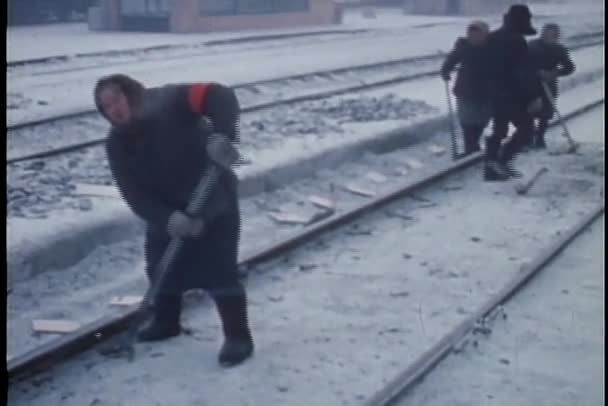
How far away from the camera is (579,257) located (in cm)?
710

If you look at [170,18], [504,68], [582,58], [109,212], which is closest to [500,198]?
[504,68]

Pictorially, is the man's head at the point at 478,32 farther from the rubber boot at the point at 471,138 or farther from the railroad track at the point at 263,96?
the railroad track at the point at 263,96

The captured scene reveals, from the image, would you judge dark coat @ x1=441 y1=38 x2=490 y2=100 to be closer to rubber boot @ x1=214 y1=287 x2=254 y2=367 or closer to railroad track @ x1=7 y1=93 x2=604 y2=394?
railroad track @ x1=7 y1=93 x2=604 y2=394

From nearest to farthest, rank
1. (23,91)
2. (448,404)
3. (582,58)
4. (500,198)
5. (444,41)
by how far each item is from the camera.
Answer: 1. (448,404)
2. (500,198)
3. (23,91)
4. (582,58)
5. (444,41)

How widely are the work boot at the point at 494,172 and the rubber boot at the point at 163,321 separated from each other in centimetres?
508

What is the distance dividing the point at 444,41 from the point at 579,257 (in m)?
20.7

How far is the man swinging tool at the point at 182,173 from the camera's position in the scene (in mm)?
4719

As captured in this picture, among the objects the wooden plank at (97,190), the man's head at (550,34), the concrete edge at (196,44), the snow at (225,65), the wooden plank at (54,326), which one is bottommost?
the wooden plank at (54,326)

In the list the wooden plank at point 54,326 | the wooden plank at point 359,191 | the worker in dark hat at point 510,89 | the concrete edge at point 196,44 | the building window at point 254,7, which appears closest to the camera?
the wooden plank at point 54,326

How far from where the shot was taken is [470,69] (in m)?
A: 10.4

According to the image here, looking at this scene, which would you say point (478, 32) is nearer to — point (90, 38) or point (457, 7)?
point (90, 38)

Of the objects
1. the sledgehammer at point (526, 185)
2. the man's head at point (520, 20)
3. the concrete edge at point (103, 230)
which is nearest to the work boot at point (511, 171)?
the sledgehammer at point (526, 185)

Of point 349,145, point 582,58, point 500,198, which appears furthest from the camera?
point 582,58

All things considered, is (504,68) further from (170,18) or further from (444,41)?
(170,18)
